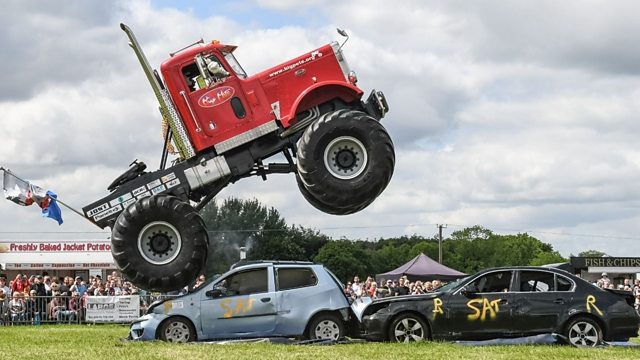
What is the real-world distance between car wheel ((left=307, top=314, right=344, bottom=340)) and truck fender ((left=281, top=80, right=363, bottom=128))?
18.8 feet

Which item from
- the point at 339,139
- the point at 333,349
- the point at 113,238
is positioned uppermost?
the point at 339,139

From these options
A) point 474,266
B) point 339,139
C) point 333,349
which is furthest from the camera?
point 474,266

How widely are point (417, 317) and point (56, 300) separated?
12.8 m

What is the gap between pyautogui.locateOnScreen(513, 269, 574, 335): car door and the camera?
→ 1858 cm

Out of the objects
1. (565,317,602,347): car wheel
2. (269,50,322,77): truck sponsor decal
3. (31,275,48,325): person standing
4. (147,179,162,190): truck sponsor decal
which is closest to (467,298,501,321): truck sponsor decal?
(565,317,602,347): car wheel

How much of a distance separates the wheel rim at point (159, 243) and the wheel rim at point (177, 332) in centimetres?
538

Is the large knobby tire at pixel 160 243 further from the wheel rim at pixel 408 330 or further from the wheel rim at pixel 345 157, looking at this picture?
the wheel rim at pixel 408 330

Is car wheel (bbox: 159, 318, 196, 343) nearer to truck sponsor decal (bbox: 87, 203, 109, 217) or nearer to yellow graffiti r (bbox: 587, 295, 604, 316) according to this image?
truck sponsor decal (bbox: 87, 203, 109, 217)

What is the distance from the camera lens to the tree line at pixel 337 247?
62562 mm

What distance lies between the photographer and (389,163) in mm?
14320

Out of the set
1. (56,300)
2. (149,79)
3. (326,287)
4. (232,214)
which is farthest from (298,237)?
(149,79)

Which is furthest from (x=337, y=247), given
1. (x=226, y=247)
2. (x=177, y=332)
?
(x=177, y=332)

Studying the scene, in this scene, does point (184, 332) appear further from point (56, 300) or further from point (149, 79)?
point (56, 300)

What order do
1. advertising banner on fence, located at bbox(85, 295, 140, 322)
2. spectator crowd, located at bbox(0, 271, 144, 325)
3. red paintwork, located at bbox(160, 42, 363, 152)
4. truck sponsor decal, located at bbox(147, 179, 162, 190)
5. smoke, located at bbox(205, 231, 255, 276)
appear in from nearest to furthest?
red paintwork, located at bbox(160, 42, 363, 152)
truck sponsor decal, located at bbox(147, 179, 162, 190)
spectator crowd, located at bbox(0, 271, 144, 325)
advertising banner on fence, located at bbox(85, 295, 140, 322)
smoke, located at bbox(205, 231, 255, 276)
